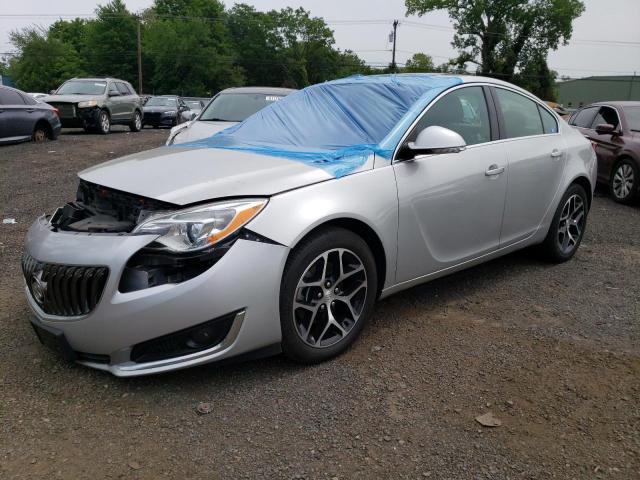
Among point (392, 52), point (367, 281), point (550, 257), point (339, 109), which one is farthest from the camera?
point (392, 52)

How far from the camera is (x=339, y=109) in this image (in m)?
3.95

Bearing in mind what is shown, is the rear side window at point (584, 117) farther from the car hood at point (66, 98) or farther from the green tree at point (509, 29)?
the green tree at point (509, 29)

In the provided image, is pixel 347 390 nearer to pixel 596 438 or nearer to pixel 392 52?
pixel 596 438

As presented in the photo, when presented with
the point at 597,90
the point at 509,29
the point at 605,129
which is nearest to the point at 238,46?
the point at 509,29

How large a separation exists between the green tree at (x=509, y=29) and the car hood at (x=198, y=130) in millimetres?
55779

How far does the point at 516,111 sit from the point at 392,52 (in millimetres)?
58503

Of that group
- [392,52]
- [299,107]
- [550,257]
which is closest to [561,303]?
[550,257]

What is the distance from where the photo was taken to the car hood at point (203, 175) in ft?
9.19

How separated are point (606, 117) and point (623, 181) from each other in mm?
1277

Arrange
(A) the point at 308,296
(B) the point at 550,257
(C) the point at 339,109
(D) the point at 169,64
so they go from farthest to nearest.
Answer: (D) the point at 169,64
(B) the point at 550,257
(C) the point at 339,109
(A) the point at 308,296

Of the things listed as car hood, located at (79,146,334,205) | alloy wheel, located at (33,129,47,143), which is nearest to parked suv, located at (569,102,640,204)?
car hood, located at (79,146,334,205)

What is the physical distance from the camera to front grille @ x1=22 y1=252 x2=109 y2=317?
2.62m

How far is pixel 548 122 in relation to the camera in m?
4.71

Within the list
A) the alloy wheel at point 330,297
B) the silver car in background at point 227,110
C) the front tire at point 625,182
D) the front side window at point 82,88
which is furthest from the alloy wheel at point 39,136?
the alloy wheel at point 330,297
